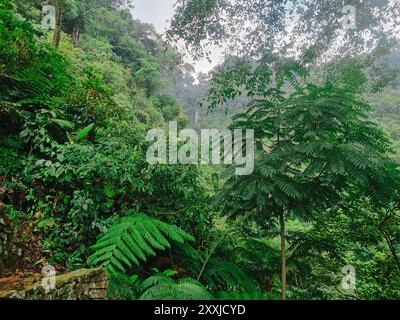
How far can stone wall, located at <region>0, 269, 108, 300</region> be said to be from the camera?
196 centimetres

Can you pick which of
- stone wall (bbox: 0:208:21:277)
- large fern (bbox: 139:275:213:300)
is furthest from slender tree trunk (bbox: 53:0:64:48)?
large fern (bbox: 139:275:213:300)

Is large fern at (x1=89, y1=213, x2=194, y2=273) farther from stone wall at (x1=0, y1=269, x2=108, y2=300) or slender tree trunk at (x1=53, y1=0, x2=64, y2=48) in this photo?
slender tree trunk at (x1=53, y1=0, x2=64, y2=48)

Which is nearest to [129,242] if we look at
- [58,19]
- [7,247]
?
[7,247]

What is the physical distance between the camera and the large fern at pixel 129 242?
2.13 metres

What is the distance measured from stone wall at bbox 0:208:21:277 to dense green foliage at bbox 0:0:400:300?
0.37 ft

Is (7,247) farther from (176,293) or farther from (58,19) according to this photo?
(58,19)

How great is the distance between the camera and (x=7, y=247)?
2496mm

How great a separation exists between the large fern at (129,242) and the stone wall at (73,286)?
95 millimetres

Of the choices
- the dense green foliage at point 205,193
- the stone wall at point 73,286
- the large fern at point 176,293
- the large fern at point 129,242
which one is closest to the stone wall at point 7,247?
the dense green foliage at point 205,193

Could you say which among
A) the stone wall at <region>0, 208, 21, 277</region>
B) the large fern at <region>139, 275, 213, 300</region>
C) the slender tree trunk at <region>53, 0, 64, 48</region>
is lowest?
the large fern at <region>139, 275, 213, 300</region>

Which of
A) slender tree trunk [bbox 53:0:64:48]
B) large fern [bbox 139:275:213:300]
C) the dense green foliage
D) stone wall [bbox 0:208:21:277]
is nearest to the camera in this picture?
large fern [bbox 139:275:213:300]
